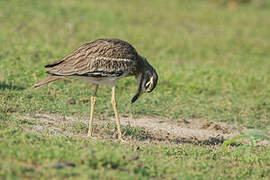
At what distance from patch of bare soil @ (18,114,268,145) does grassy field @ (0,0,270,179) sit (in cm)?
16

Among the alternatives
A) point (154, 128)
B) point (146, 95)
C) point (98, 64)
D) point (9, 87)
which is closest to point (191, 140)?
point (154, 128)

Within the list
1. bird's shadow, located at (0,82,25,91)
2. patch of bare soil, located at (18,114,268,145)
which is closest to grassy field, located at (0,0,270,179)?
bird's shadow, located at (0,82,25,91)

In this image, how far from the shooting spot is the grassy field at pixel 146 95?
4.62m

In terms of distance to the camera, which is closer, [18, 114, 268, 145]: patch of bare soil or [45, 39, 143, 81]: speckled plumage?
[45, 39, 143, 81]: speckled plumage

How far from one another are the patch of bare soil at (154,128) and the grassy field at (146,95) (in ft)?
0.52

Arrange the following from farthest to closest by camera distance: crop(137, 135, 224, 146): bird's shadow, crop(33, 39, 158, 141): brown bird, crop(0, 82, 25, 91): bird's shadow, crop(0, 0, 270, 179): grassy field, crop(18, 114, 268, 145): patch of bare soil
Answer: crop(0, 82, 25, 91): bird's shadow
crop(137, 135, 224, 146): bird's shadow
crop(18, 114, 268, 145): patch of bare soil
crop(33, 39, 158, 141): brown bird
crop(0, 0, 270, 179): grassy field

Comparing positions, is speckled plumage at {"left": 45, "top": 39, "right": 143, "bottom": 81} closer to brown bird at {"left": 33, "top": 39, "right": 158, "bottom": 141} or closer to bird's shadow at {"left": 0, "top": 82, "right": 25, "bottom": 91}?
brown bird at {"left": 33, "top": 39, "right": 158, "bottom": 141}

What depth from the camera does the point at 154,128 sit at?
7.02 metres

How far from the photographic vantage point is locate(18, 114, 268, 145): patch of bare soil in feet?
20.1

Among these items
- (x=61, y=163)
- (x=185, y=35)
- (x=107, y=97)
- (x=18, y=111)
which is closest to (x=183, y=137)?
(x=107, y=97)

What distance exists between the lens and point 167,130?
23.1ft

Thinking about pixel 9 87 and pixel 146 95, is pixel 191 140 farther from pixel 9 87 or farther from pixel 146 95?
pixel 9 87

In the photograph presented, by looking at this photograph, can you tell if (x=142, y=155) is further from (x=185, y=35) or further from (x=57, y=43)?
(x=185, y=35)

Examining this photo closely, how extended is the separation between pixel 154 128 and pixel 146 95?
1.56 m
